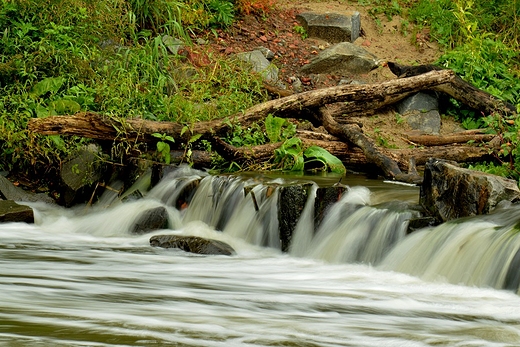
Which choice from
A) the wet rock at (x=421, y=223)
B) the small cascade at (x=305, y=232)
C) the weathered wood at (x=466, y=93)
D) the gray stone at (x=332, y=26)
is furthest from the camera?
the gray stone at (x=332, y=26)

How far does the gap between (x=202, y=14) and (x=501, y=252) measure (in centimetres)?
771

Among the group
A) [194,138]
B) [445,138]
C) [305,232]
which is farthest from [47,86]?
[445,138]

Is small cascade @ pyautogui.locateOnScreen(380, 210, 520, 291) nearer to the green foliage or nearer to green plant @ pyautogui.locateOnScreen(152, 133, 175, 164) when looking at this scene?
the green foliage

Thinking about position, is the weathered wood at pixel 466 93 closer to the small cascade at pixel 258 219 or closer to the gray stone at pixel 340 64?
the gray stone at pixel 340 64

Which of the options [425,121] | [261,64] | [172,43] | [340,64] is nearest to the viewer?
[425,121]

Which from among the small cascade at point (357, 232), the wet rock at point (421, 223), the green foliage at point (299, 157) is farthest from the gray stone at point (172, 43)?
the wet rock at point (421, 223)

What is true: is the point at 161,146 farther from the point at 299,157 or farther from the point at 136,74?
the point at 136,74

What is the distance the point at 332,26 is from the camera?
1289 centimetres

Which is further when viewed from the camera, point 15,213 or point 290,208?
point 15,213

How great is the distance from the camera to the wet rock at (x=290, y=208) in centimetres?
714

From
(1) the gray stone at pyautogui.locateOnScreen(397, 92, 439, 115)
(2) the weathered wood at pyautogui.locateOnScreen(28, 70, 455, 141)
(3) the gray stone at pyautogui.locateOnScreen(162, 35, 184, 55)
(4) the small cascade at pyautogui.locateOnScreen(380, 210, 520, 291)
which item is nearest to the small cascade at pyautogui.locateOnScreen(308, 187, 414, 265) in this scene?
(4) the small cascade at pyautogui.locateOnScreen(380, 210, 520, 291)

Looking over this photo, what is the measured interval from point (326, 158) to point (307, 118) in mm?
950

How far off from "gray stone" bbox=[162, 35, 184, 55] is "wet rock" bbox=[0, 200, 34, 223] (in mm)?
3580

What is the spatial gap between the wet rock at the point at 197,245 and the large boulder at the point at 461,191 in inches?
63.7
